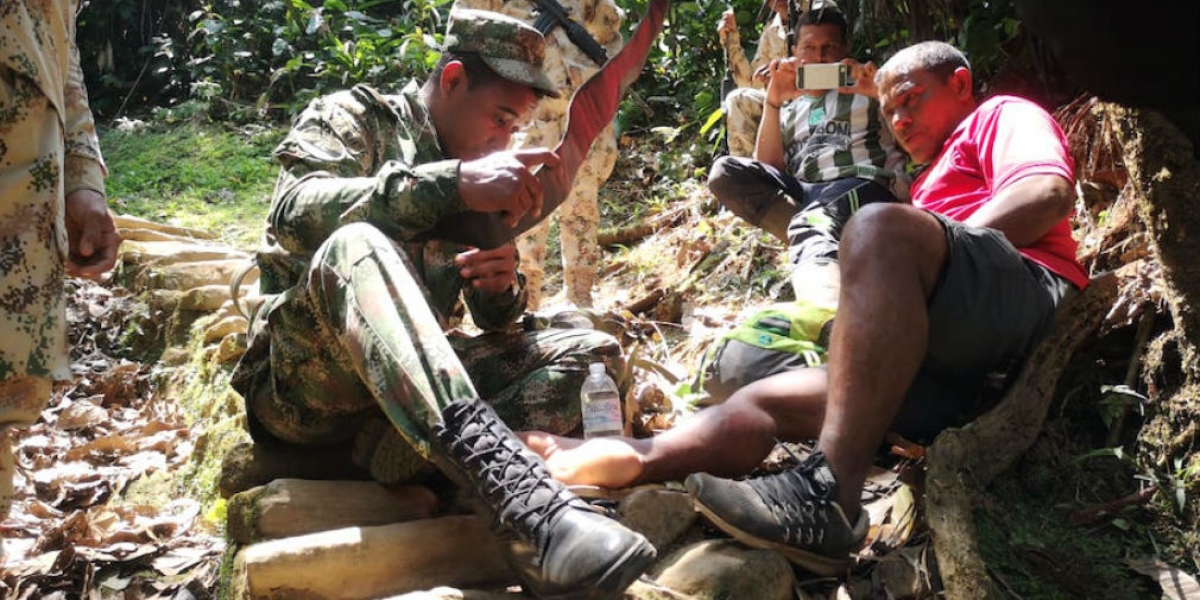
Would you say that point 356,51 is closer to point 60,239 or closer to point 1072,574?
point 60,239

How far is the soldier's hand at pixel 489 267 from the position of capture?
9.29 ft

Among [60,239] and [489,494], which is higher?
[60,239]

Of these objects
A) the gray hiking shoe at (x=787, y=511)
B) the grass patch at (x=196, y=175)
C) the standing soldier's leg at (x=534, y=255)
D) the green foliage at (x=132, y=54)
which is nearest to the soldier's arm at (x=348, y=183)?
the gray hiking shoe at (x=787, y=511)

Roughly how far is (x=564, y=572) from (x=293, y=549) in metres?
0.71

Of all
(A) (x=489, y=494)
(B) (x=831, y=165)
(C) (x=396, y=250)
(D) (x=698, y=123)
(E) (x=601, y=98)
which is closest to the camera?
(A) (x=489, y=494)

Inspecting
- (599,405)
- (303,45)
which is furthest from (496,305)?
(303,45)

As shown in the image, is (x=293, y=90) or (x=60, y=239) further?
(x=293, y=90)

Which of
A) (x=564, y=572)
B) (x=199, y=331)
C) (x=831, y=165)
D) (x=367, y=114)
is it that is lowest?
(x=199, y=331)

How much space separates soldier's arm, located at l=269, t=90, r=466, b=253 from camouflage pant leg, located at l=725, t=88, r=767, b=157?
321cm

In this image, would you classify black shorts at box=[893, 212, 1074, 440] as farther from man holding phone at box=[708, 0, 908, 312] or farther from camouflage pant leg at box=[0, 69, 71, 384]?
camouflage pant leg at box=[0, 69, 71, 384]

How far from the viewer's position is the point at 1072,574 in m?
2.23

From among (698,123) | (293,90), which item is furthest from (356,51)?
(698,123)

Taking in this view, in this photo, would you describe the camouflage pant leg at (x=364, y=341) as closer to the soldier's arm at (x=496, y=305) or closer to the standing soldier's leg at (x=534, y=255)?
the soldier's arm at (x=496, y=305)

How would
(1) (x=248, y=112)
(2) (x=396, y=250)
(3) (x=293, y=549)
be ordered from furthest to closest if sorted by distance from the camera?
1. (1) (x=248, y=112)
2. (2) (x=396, y=250)
3. (3) (x=293, y=549)
